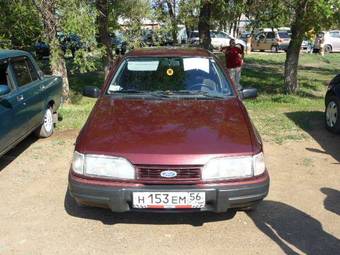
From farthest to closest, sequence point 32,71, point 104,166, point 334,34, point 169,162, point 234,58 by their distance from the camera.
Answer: point 334,34 < point 234,58 < point 32,71 < point 104,166 < point 169,162

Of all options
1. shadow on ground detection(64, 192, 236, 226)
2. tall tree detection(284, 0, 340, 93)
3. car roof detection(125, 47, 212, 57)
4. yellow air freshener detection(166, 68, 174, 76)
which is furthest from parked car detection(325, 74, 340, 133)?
shadow on ground detection(64, 192, 236, 226)

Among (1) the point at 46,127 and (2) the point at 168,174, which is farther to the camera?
(1) the point at 46,127

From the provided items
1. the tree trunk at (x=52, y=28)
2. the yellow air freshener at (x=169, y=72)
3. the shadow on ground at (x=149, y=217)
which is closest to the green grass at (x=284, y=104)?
the yellow air freshener at (x=169, y=72)

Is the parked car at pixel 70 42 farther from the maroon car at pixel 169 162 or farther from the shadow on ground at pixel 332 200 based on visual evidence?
the shadow on ground at pixel 332 200

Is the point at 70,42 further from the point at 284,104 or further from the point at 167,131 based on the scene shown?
the point at 167,131

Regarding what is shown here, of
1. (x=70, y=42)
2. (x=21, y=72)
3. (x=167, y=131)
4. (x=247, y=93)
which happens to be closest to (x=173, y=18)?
(x=70, y=42)

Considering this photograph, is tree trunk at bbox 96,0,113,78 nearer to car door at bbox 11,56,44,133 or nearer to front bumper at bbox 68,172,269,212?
car door at bbox 11,56,44,133

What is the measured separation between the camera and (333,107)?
26.3ft

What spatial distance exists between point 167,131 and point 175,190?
1.96 feet

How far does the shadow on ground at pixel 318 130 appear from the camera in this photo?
274 inches

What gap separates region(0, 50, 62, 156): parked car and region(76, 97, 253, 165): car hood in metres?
1.56

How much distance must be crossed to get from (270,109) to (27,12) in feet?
18.5

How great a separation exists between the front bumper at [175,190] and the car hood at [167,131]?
226 mm

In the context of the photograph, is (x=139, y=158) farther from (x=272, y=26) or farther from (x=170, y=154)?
(x=272, y=26)
